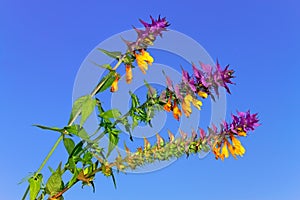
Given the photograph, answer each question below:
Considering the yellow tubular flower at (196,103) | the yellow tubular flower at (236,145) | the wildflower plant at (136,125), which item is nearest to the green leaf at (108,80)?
the wildflower plant at (136,125)

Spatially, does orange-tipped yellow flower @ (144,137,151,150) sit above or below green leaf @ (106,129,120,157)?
below

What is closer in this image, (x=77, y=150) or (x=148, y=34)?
(x=77, y=150)

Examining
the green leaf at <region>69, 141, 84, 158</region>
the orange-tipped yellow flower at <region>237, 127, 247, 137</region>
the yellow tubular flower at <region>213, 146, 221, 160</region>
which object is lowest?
the yellow tubular flower at <region>213, 146, 221, 160</region>

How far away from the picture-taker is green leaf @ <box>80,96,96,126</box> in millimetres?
854

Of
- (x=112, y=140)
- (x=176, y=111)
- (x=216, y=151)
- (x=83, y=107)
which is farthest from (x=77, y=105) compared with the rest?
(x=216, y=151)

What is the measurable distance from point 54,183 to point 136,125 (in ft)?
0.79

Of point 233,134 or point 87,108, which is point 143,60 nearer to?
point 87,108

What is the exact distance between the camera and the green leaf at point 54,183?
824 millimetres

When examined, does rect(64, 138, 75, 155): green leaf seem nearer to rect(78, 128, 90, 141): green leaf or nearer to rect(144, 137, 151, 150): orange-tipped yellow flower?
rect(78, 128, 90, 141): green leaf

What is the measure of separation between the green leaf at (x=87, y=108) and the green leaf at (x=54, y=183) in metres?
0.14

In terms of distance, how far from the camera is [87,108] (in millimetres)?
861

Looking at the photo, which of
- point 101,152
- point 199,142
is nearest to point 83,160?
point 101,152

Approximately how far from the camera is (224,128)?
917 mm

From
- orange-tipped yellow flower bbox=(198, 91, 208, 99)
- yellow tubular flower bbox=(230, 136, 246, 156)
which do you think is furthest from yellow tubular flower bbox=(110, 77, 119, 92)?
yellow tubular flower bbox=(230, 136, 246, 156)
